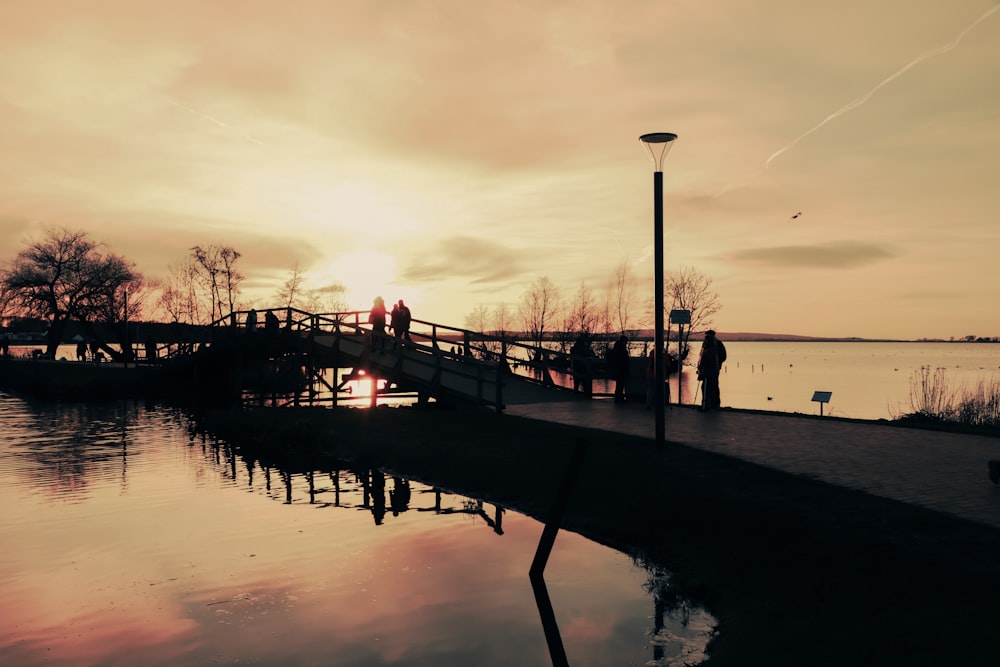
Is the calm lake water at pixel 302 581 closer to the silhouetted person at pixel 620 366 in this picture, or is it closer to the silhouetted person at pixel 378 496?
the silhouetted person at pixel 378 496

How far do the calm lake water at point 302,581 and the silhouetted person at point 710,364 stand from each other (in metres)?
8.18

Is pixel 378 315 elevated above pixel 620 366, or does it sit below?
above

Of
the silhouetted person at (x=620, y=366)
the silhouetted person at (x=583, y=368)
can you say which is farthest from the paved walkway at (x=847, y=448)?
the silhouetted person at (x=583, y=368)

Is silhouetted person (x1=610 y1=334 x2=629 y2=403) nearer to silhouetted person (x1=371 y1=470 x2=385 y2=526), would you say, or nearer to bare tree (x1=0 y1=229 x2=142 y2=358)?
silhouetted person (x1=371 y1=470 x2=385 y2=526)

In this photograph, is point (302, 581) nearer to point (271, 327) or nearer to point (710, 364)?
point (710, 364)

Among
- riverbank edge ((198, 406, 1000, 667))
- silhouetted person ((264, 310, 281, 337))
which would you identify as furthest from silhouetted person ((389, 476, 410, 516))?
A: silhouetted person ((264, 310, 281, 337))

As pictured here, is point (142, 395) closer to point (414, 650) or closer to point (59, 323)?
point (59, 323)

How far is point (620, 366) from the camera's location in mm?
22828

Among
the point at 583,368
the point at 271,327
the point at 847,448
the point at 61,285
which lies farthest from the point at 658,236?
the point at 61,285

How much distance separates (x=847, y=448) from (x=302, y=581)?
992cm

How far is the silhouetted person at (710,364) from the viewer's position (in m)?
20.1

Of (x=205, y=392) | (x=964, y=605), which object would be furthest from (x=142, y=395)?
(x=964, y=605)

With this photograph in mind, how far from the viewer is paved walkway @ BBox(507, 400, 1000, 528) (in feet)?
35.1

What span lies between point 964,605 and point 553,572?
477cm
